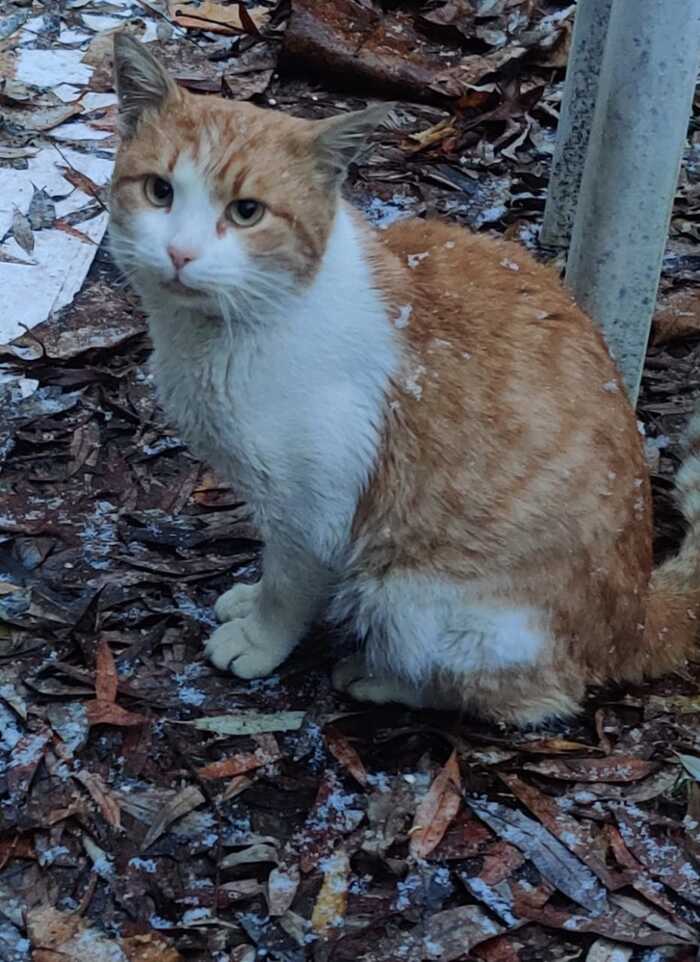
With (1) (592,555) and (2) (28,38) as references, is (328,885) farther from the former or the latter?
(2) (28,38)

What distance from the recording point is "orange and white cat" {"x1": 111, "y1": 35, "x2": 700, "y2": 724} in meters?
2.53

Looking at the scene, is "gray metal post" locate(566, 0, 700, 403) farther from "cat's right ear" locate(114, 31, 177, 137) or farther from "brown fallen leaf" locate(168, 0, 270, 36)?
"brown fallen leaf" locate(168, 0, 270, 36)

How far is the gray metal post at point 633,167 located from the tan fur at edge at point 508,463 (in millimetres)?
593

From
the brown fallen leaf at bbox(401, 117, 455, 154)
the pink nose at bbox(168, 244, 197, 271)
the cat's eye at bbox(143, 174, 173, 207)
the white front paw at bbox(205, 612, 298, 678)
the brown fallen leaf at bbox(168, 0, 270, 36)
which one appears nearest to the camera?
the pink nose at bbox(168, 244, 197, 271)

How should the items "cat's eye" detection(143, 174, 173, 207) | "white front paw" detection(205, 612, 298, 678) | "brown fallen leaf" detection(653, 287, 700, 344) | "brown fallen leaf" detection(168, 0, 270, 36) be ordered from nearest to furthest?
"cat's eye" detection(143, 174, 173, 207) < "white front paw" detection(205, 612, 298, 678) < "brown fallen leaf" detection(653, 287, 700, 344) < "brown fallen leaf" detection(168, 0, 270, 36)

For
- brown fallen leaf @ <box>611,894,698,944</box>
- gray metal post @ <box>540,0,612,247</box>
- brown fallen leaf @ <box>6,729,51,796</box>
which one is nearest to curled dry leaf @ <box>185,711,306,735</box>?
brown fallen leaf @ <box>6,729,51,796</box>

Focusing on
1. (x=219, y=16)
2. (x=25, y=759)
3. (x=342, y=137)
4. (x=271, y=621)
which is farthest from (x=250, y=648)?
(x=219, y=16)

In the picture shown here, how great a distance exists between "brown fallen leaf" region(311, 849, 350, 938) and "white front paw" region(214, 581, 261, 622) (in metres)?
0.75

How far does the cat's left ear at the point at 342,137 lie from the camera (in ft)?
8.31

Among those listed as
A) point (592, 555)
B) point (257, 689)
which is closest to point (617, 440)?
point (592, 555)

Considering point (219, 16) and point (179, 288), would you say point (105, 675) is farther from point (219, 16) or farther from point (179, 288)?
point (219, 16)

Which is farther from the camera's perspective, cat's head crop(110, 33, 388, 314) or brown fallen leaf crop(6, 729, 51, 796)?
brown fallen leaf crop(6, 729, 51, 796)

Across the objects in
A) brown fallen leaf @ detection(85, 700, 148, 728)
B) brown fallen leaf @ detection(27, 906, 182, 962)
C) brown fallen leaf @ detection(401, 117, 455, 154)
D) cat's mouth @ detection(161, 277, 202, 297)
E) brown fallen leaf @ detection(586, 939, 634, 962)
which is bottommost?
brown fallen leaf @ detection(85, 700, 148, 728)

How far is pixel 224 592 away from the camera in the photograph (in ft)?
11.1
